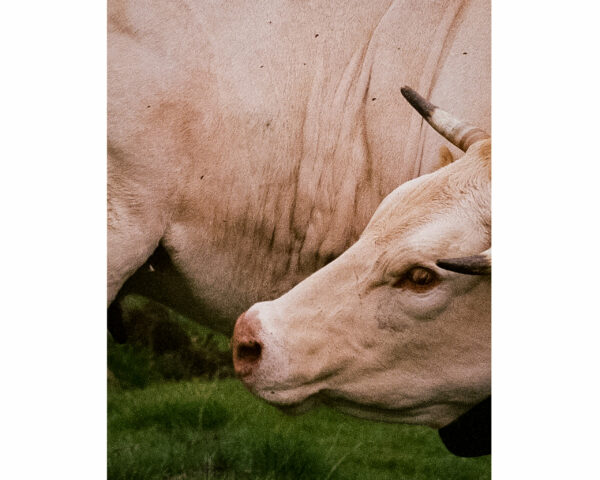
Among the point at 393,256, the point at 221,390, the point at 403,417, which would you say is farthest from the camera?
the point at 221,390

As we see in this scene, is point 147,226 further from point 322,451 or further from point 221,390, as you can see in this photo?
point 322,451

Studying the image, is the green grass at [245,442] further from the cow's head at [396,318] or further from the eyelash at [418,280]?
the eyelash at [418,280]

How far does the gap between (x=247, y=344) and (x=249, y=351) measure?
26 millimetres

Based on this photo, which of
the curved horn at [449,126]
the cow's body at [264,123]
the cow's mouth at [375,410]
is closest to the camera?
the cow's mouth at [375,410]

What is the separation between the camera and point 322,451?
2607 millimetres

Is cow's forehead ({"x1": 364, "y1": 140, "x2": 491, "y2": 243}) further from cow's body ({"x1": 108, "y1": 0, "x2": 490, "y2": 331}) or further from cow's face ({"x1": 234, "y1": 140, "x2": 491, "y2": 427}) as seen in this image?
cow's body ({"x1": 108, "y1": 0, "x2": 490, "y2": 331})

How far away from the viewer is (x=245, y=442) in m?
2.63

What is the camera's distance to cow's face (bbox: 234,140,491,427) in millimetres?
2328

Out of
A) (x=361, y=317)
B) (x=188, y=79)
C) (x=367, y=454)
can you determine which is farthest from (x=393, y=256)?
(x=188, y=79)

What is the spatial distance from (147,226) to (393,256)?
73 cm

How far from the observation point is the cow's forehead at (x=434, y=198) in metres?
2.35

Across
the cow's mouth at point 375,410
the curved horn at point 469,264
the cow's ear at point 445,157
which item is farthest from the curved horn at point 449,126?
the cow's mouth at point 375,410

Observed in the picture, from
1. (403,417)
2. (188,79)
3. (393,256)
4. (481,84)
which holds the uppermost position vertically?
(481,84)

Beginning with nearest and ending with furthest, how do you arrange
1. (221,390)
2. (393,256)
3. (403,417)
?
(393,256) < (403,417) < (221,390)
